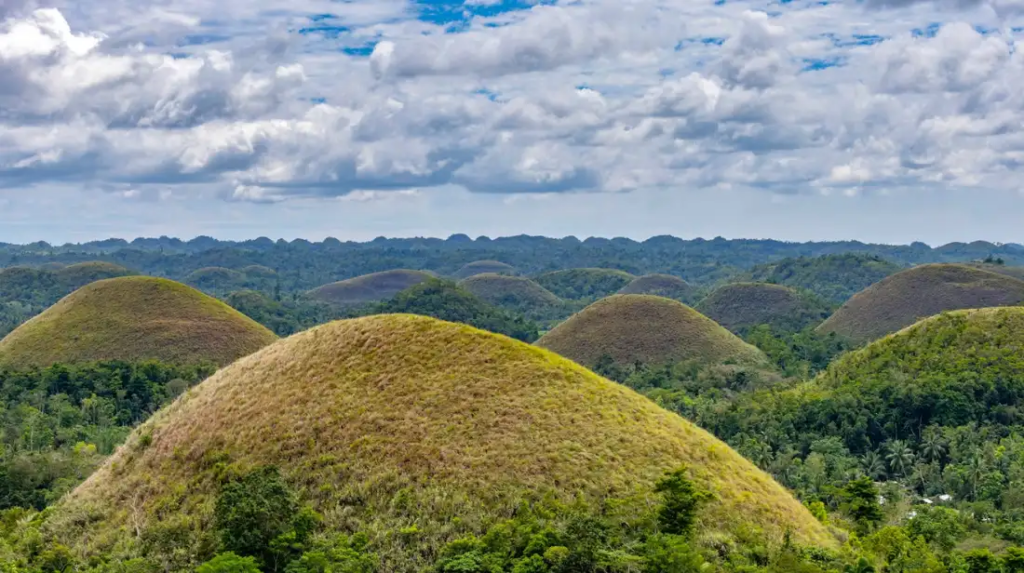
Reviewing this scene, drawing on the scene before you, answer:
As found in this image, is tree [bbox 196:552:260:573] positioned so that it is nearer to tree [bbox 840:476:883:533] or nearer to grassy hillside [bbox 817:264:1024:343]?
tree [bbox 840:476:883:533]

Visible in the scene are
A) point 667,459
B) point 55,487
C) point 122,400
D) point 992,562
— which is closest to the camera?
point 992,562

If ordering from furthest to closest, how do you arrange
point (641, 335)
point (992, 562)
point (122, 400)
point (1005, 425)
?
point (641, 335), point (122, 400), point (1005, 425), point (992, 562)

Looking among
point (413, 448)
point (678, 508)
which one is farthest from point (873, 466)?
point (413, 448)

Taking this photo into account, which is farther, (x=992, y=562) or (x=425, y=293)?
(x=425, y=293)

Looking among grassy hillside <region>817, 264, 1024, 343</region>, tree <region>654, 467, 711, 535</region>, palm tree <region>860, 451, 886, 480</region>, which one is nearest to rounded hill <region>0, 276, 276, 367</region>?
palm tree <region>860, 451, 886, 480</region>

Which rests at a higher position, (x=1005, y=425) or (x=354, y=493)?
(x=354, y=493)

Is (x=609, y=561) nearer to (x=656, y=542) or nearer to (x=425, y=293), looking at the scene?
(x=656, y=542)

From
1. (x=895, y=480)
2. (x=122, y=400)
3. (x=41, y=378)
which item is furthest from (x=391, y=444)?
(x=41, y=378)
